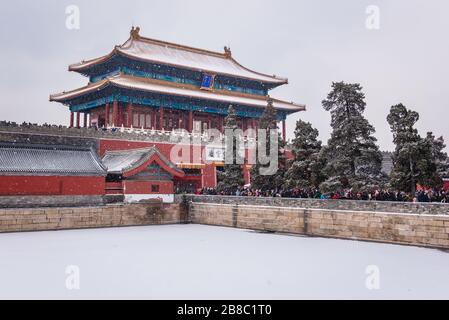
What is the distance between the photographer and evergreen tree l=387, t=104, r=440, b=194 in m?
20.5

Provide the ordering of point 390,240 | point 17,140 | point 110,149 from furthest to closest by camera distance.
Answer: point 110,149, point 17,140, point 390,240

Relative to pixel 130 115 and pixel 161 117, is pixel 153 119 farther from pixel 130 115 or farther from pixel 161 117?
pixel 130 115

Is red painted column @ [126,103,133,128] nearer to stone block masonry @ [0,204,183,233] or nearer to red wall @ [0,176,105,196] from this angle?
red wall @ [0,176,105,196]

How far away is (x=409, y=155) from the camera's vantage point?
20531mm

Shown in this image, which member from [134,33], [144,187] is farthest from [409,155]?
[134,33]

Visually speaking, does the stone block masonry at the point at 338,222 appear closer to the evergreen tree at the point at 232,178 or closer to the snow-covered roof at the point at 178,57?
the evergreen tree at the point at 232,178

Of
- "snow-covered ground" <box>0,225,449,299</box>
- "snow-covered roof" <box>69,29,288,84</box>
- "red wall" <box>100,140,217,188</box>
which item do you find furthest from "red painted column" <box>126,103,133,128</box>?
"snow-covered ground" <box>0,225,449,299</box>

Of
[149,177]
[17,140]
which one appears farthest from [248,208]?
[17,140]

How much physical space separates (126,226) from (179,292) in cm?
1694

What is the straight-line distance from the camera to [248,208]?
86.4 feet

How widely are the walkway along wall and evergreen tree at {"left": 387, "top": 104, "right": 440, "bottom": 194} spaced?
2255 millimetres

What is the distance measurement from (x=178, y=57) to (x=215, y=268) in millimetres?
32790

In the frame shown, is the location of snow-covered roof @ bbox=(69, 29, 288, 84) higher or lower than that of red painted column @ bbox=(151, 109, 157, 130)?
higher
